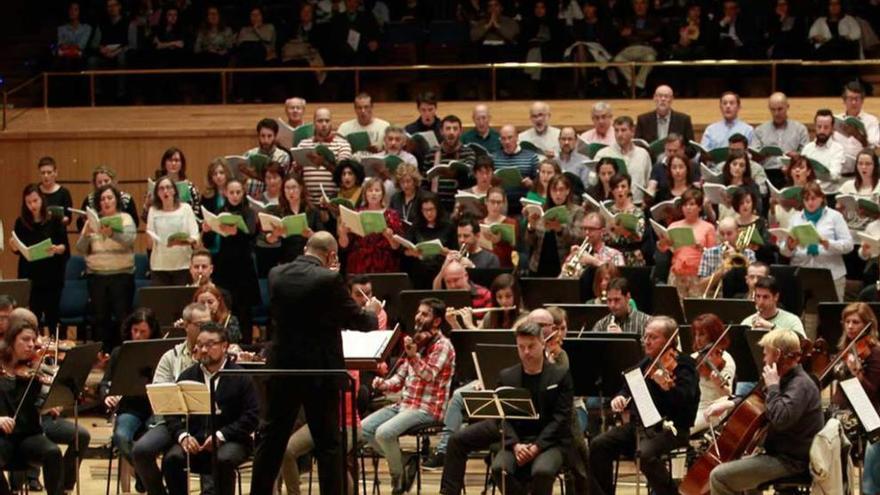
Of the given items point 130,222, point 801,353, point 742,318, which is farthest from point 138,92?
point 801,353

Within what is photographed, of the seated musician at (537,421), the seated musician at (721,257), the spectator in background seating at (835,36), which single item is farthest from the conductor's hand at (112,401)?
the spectator in background seating at (835,36)

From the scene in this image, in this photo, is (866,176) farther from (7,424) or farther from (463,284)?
(7,424)

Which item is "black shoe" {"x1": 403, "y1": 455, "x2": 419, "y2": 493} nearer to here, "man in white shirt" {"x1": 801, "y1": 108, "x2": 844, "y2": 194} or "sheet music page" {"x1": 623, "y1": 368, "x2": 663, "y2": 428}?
"sheet music page" {"x1": 623, "y1": 368, "x2": 663, "y2": 428}

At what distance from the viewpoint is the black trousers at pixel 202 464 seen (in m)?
9.84

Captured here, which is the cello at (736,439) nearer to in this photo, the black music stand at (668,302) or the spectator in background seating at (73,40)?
the black music stand at (668,302)

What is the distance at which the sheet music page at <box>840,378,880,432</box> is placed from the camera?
9.38 meters

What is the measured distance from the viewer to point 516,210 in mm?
13383

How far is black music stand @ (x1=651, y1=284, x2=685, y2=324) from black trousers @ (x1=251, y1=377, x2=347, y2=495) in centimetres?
312

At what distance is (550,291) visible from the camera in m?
11.7

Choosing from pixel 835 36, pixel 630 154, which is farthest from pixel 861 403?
pixel 835 36

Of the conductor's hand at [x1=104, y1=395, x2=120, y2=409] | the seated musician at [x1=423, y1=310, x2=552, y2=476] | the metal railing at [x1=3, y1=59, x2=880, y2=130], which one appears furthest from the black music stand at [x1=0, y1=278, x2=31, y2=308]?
the metal railing at [x1=3, y1=59, x2=880, y2=130]

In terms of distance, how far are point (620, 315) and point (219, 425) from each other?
8.42ft

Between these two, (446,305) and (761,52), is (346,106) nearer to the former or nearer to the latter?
(761,52)

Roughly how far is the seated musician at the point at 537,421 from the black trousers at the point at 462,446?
0.22 meters
